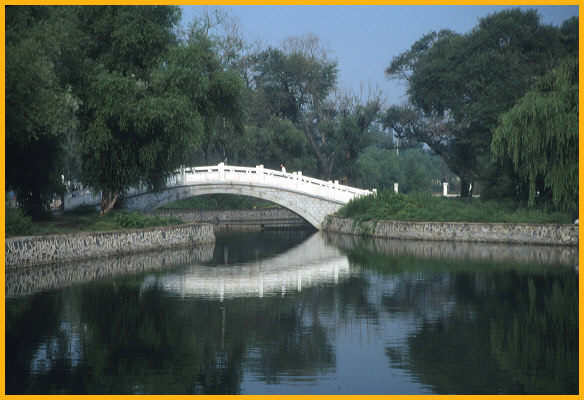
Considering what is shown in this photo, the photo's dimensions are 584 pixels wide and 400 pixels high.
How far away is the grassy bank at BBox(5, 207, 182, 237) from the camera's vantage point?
2102 cm

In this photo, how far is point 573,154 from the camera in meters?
27.3

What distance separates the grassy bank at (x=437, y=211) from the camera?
29.6 m

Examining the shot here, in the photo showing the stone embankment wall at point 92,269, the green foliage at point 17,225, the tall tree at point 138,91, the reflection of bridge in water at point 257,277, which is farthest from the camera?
the tall tree at point 138,91

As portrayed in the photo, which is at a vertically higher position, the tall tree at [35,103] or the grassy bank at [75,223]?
the tall tree at [35,103]

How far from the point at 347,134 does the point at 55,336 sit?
4695 centimetres

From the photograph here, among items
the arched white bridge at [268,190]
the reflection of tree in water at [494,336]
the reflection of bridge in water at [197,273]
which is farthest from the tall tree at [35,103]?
the arched white bridge at [268,190]

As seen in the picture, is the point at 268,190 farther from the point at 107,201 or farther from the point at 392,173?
the point at 392,173

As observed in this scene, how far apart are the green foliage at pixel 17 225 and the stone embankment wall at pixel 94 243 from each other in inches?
16.3

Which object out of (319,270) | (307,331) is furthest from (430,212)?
(307,331)

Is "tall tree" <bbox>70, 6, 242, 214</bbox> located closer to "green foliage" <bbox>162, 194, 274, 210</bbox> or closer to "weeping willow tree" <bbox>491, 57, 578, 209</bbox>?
"weeping willow tree" <bbox>491, 57, 578, 209</bbox>

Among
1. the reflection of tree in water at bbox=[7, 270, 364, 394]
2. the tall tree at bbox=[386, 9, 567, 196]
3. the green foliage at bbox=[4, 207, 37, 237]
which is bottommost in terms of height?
the reflection of tree in water at bbox=[7, 270, 364, 394]

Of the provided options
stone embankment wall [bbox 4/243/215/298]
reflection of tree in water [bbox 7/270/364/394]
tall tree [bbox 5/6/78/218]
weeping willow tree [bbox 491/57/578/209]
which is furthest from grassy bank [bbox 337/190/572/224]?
reflection of tree in water [bbox 7/270/364/394]

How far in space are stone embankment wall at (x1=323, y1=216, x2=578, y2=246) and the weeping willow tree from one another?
102cm

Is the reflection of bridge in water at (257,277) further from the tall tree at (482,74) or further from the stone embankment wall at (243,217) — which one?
the stone embankment wall at (243,217)
